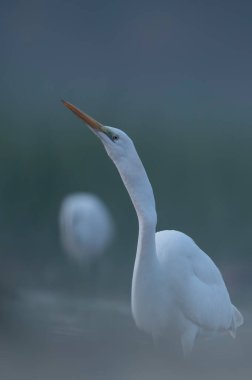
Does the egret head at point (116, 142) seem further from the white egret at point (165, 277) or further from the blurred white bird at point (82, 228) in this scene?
the blurred white bird at point (82, 228)

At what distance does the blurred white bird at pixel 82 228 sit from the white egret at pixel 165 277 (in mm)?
161

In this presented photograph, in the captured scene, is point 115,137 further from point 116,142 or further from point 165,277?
point 165,277

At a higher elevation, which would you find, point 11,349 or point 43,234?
point 43,234

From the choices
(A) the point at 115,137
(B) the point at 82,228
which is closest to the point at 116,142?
(A) the point at 115,137

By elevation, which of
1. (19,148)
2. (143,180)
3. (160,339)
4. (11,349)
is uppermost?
(143,180)

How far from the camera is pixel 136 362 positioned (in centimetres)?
203

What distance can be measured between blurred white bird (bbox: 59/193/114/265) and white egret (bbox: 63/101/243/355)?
6.3 inches

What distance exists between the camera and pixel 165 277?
1777 millimetres

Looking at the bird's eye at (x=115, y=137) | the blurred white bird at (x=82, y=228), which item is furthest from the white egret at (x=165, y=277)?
the blurred white bird at (x=82, y=228)

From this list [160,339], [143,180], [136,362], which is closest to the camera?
[143,180]

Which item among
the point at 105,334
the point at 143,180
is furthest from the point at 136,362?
the point at 143,180

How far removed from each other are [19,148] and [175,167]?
42 cm

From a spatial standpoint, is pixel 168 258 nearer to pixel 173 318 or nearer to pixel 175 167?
pixel 173 318

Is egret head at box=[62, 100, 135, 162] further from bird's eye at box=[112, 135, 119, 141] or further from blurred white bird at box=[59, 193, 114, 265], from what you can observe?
blurred white bird at box=[59, 193, 114, 265]
